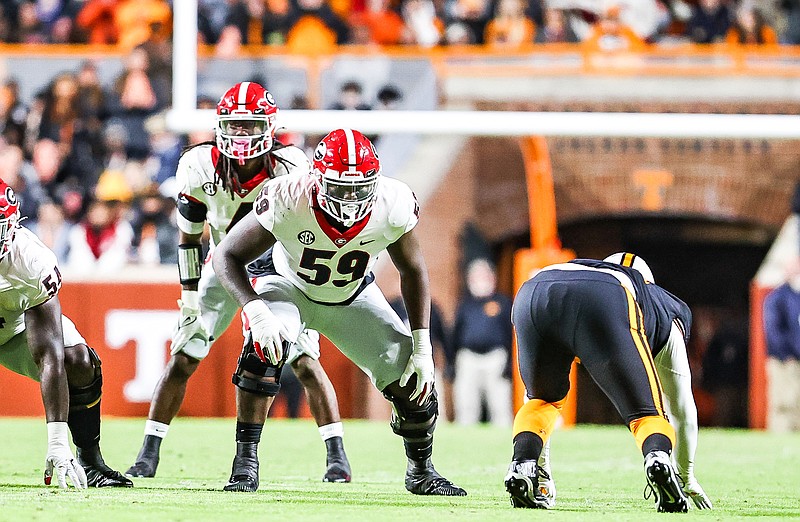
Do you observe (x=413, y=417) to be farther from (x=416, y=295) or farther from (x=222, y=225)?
(x=222, y=225)

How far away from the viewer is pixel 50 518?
4.71 metres

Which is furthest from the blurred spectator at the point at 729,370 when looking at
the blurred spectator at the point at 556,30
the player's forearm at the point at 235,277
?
the player's forearm at the point at 235,277

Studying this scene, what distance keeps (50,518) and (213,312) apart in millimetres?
2296

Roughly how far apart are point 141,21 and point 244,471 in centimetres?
890

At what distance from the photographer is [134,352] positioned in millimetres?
12000

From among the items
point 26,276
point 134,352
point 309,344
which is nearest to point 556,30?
point 134,352

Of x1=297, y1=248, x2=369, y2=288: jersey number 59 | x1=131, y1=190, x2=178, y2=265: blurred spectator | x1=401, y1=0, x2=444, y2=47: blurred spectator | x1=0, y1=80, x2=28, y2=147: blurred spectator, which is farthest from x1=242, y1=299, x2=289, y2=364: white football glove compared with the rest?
x1=0, y1=80, x2=28, y2=147: blurred spectator

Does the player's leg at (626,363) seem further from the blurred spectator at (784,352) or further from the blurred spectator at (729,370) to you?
the blurred spectator at (729,370)

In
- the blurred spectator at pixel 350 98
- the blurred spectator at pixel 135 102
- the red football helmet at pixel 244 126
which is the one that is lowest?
the red football helmet at pixel 244 126

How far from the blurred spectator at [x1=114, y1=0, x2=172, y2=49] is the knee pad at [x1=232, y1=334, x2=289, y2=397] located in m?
8.08

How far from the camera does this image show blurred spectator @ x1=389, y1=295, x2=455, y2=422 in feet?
40.3

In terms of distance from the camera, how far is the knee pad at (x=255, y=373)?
5930 millimetres

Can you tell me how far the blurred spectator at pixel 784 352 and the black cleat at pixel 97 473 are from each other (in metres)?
7.38

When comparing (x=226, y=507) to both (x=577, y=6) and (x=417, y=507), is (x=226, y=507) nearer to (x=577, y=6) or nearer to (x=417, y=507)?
(x=417, y=507)
